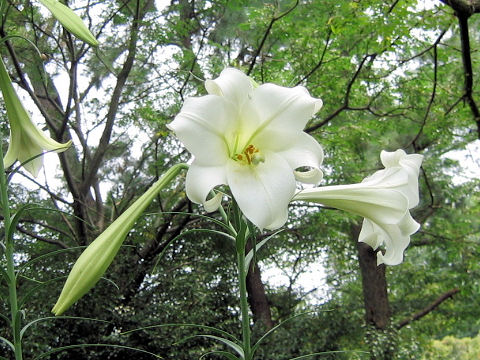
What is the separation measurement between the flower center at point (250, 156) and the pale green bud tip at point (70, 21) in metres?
0.21

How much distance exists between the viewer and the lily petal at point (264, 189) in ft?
1.99

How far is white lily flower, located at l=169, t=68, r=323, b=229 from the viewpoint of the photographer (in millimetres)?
609

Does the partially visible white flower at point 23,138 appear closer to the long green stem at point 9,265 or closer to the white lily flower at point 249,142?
the long green stem at point 9,265

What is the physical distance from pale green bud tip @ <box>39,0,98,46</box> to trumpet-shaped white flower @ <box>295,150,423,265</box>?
30 centimetres

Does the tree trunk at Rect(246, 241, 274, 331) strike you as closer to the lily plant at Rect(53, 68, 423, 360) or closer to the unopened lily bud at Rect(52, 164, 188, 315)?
the lily plant at Rect(53, 68, 423, 360)

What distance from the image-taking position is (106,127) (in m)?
4.32

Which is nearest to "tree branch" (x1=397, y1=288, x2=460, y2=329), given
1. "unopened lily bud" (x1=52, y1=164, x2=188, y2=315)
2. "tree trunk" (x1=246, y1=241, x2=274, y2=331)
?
"tree trunk" (x1=246, y1=241, x2=274, y2=331)

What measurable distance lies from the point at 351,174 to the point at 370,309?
1.53 meters

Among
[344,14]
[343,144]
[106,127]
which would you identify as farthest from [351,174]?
[106,127]

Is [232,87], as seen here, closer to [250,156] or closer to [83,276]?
[250,156]

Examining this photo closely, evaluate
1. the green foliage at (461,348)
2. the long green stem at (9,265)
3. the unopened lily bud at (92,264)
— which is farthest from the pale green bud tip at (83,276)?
the green foliage at (461,348)

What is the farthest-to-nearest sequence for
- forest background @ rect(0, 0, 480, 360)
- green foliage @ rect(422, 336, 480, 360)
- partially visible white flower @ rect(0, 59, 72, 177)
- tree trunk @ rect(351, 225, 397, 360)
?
green foliage @ rect(422, 336, 480, 360)
tree trunk @ rect(351, 225, 397, 360)
forest background @ rect(0, 0, 480, 360)
partially visible white flower @ rect(0, 59, 72, 177)

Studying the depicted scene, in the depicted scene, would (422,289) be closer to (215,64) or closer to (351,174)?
(351,174)

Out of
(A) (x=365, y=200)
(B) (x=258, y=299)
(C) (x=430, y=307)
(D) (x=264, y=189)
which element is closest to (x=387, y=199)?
(A) (x=365, y=200)
